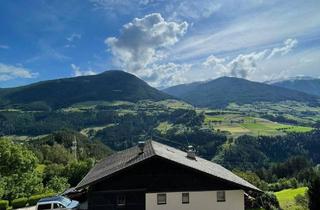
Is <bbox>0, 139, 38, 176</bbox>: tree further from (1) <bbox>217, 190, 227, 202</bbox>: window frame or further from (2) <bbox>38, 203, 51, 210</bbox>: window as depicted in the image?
(1) <bbox>217, 190, 227, 202</bbox>: window frame

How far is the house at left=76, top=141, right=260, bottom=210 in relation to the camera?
33469 millimetres

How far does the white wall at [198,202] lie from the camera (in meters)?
34.0

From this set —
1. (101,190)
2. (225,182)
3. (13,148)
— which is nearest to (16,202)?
(13,148)

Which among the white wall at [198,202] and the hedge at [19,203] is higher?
the white wall at [198,202]

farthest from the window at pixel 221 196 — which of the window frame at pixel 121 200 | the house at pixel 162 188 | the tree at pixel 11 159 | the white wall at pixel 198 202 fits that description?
the tree at pixel 11 159

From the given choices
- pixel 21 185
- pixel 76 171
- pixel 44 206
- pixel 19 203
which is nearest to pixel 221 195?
pixel 44 206

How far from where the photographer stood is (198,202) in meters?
34.4

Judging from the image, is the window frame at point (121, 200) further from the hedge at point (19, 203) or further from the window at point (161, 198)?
the hedge at point (19, 203)

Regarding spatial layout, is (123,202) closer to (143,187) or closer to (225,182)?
(143,187)

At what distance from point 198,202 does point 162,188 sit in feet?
9.68

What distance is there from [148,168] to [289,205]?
3261cm

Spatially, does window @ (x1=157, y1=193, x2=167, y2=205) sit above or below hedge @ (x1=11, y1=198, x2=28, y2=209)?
above

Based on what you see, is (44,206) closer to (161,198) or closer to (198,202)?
(161,198)

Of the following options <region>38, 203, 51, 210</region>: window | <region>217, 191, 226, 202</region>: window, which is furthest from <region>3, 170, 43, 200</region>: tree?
<region>217, 191, 226, 202</region>: window
